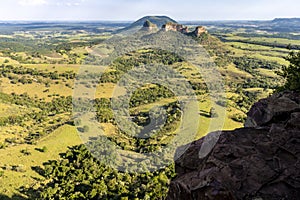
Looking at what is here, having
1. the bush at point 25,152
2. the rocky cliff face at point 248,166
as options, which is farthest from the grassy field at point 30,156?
the rocky cliff face at point 248,166

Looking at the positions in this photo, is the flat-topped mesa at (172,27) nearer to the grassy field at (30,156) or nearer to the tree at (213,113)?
the tree at (213,113)

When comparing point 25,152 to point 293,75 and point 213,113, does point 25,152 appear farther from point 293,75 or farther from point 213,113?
point 293,75

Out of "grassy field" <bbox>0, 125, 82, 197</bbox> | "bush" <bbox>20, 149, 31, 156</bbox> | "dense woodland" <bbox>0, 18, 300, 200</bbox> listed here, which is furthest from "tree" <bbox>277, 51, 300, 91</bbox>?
"bush" <bbox>20, 149, 31, 156</bbox>

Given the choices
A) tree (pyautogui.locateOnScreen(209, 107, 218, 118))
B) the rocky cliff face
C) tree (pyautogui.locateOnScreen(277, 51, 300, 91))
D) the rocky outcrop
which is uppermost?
tree (pyautogui.locateOnScreen(277, 51, 300, 91))

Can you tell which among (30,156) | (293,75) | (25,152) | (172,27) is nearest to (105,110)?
(25,152)

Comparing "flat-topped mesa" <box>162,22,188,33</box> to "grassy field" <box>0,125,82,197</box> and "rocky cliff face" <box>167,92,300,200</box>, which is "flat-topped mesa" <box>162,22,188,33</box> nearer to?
"grassy field" <box>0,125,82,197</box>

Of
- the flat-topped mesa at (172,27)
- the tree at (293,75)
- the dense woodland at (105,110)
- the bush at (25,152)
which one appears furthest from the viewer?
the flat-topped mesa at (172,27)

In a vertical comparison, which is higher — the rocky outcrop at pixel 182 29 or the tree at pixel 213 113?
the rocky outcrop at pixel 182 29

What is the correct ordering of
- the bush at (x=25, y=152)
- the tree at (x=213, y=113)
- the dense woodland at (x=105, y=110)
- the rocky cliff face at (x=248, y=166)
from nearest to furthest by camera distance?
1. the rocky cliff face at (x=248, y=166)
2. the dense woodland at (x=105, y=110)
3. the bush at (x=25, y=152)
4. the tree at (x=213, y=113)
